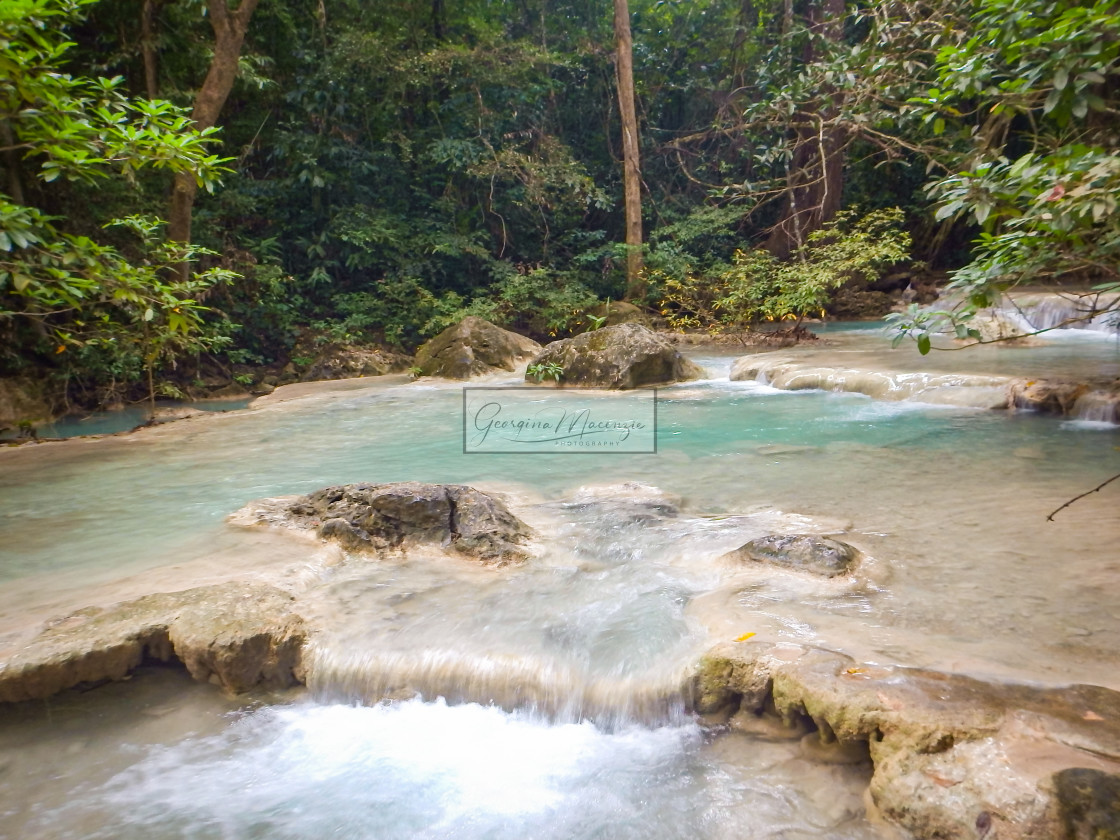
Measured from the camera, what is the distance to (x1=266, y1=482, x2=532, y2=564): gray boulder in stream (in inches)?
152

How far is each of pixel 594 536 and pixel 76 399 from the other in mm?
8857

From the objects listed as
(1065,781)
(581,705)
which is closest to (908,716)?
(1065,781)

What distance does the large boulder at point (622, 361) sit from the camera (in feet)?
29.8

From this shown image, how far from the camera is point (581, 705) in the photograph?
2807mm

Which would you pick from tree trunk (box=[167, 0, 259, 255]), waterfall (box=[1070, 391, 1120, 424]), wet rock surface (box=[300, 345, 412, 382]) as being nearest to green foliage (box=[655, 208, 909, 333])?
wet rock surface (box=[300, 345, 412, 382])

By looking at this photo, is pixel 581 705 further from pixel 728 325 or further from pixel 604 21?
pixel 604 21

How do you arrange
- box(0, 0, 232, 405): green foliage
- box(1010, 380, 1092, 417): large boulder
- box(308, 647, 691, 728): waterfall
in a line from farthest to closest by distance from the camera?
1. box(1010, 380, 1092, 417): large boulder
2. box(0, 0, 232, 405): green foliage
3. box(308, 647, 691, 728): waterfall

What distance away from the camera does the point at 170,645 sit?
2988 mm

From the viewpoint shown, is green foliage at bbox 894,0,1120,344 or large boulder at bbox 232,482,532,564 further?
large boulder at bbox 232,482,532,564

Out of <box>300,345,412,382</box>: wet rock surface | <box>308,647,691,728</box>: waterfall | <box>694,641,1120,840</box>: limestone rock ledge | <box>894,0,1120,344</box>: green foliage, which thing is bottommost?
<box>308,647,691,728</box>: waterfall

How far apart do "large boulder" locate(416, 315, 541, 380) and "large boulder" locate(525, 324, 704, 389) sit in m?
1.21

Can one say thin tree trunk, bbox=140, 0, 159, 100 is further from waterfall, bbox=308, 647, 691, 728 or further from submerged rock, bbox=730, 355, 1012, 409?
waterfall, bbox=308, 647, 691, 728

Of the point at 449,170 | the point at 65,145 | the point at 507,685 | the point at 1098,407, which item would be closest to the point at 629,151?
the point at 449,170

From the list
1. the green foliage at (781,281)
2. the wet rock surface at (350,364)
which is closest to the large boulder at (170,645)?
the wet rock surface at (350,364)
